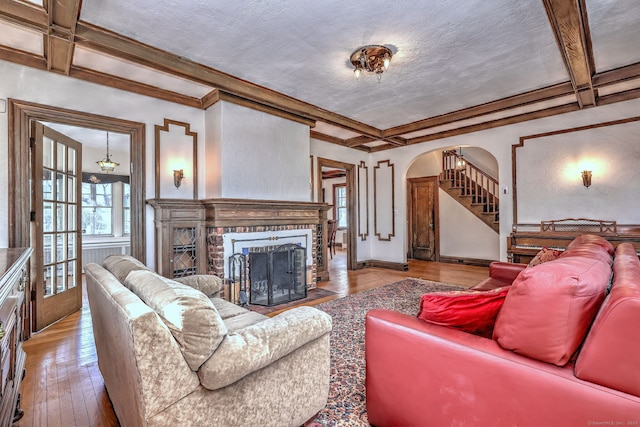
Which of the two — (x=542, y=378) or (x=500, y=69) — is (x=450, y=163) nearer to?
(x=500, y=69)

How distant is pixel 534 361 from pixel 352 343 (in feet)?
5.78

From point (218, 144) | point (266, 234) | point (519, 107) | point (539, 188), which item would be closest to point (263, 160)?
point (218, 144)

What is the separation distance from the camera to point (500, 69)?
3451mm

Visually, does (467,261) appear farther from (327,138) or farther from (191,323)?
(191,323)

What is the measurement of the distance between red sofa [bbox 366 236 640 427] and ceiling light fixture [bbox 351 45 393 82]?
8.11 ft

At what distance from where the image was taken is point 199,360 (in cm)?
119

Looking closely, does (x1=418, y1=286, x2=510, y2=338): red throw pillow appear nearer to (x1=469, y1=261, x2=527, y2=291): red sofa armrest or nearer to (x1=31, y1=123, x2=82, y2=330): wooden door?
(x1=469, y1=261, x2=527, y2=291): red sofa armrest

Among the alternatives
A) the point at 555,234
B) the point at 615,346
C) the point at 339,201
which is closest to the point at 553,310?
the point at 615,346

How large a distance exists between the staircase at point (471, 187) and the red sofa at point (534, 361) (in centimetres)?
602

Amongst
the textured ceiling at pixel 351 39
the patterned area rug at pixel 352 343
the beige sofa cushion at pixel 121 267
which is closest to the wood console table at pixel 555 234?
the patterned area rug at pixel 352 343

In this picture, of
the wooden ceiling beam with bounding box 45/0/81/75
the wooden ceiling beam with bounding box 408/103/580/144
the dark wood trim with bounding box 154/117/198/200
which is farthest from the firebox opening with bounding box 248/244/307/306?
the wooden ceiling beam with bounding box 408/103/580/144

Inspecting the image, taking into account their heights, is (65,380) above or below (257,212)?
below

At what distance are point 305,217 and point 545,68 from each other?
344 cm

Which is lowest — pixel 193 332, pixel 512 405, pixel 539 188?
pixel 512 405
